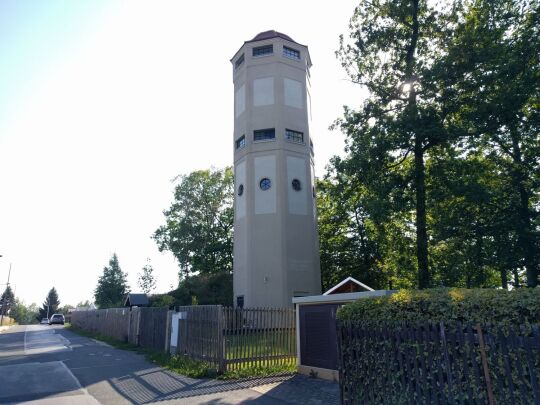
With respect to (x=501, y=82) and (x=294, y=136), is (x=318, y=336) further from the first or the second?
(x=294, y=136)

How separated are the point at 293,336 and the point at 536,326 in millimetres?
10525

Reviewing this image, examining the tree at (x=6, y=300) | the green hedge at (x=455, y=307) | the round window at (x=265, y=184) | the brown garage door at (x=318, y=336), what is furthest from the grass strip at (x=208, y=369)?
the tree at (x=6, y=300)

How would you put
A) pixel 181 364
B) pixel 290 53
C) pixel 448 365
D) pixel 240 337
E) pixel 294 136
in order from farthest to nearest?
pixel 290 53 → pixel 294 136 → pixel 181 364 → pixel 240 337 → pixel 448 365

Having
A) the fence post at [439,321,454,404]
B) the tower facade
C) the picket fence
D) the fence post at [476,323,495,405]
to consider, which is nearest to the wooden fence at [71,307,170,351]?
the picket fence

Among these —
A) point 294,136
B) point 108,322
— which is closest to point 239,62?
point 294,136

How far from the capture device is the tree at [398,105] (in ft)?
66.5

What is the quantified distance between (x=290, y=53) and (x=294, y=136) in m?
6.54

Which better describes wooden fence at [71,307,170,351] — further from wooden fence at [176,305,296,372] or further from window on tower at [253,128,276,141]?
window on tower at [253,128,276,141]

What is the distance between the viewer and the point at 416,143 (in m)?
21.0

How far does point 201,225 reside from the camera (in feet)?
153

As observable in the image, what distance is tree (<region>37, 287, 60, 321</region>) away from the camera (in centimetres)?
10981

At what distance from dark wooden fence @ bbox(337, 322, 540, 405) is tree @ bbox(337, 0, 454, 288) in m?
14.3

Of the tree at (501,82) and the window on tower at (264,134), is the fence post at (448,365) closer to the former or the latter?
the tree at (501,82)

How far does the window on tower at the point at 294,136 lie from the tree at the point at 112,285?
64.6 metres
